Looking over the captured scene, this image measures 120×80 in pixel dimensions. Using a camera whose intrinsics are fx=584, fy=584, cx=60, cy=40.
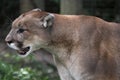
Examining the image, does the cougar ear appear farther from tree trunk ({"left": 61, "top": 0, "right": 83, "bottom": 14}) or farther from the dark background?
tree trunk ({"left": 61, "top": 0, "right": 83, "bottom": 14})

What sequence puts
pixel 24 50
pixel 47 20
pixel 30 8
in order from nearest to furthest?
1. pixel 47 20
2. pixel 24 50
3. pixel 30 8

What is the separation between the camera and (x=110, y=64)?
23.2 ft

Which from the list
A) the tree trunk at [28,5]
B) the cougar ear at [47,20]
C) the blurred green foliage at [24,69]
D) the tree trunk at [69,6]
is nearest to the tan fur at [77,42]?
the cougar ear at [47,20]

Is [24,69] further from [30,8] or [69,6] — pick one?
[30,8]

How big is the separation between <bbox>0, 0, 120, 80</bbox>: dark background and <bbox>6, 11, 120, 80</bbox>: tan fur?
1.40 meters

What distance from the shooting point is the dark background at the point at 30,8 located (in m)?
8.65

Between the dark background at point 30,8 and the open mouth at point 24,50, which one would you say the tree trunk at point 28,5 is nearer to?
the dark background at point 30,8

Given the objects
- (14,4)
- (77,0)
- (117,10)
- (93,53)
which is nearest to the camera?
(93,53)

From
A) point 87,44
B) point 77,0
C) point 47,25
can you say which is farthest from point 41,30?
point 77,0

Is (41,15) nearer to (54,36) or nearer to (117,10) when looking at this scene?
(54,36)

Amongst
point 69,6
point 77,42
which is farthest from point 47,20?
point 69,6

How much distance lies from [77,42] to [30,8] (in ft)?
12.3

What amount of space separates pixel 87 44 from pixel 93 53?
129 mm

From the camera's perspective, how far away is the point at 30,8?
10641 millimetres
